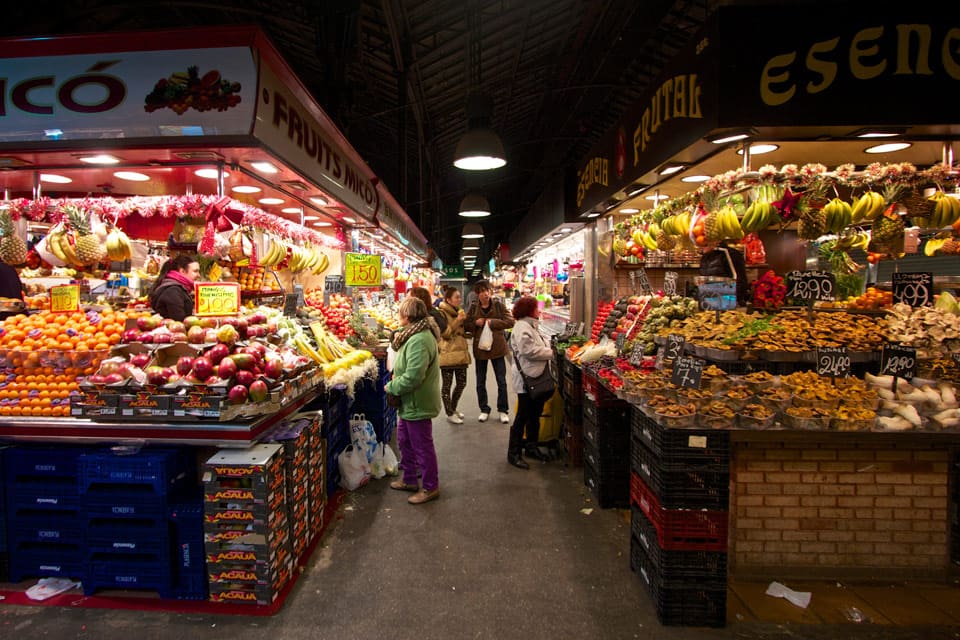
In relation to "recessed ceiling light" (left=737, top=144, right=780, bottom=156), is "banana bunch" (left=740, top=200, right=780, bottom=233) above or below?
below

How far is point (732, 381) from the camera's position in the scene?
3.26m

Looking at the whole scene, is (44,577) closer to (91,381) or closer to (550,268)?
(91,381)

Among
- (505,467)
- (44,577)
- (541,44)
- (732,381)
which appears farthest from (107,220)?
(541,44)

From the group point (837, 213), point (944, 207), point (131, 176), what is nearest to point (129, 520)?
point (131, 176)

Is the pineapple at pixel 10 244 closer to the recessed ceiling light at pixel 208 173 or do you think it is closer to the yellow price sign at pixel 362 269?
the recessed ceiling light at pixel 208 173

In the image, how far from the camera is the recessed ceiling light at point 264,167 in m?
4.05

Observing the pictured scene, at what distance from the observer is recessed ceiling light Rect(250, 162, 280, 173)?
405cm

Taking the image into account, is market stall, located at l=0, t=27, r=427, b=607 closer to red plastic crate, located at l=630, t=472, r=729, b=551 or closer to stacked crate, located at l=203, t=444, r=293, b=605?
stacked crate, located at l=203, t=444, r=293, b=605

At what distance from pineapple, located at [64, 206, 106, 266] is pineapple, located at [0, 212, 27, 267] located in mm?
610

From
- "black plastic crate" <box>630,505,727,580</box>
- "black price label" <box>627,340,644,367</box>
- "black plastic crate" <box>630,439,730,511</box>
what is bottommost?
"black plastic crate" <box>630,505,727,580</box>

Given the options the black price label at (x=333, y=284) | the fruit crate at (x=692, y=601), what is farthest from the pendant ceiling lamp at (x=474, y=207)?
the fruit crate at (x=692, y=601)

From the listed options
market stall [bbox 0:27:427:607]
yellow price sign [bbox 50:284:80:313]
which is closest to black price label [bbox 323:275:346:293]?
market stall [bbox 0:27:427:607]

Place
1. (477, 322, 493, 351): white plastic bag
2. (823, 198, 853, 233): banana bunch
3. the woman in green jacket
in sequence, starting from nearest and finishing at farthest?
1. (823, 198, 853, 233): banana bunch
2. the woman in green jacket
3. (477, 322, 493, 351): white plastic bag

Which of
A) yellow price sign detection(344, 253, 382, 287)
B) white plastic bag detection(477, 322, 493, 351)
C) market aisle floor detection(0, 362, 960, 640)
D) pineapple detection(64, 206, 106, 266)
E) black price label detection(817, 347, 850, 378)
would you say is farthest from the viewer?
yellow price sign detection(344, 253, 382, 287)
